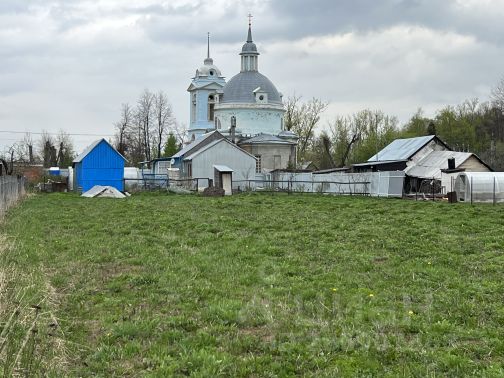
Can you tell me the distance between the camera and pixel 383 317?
7.47 metres

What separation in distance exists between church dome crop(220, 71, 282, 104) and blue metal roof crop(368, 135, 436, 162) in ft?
52.3

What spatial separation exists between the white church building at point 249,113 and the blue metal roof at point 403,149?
11241 mm

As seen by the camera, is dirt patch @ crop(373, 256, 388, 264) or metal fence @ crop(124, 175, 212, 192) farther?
metal fence @ crop(124, 175, 212, 192)

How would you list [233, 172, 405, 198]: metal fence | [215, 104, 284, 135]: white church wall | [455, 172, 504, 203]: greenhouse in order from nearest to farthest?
[455, 172, 504, 203]: greenhouse
[233, 172, 405, 198]: metal fence
[215, 104, 284, 135]: white church wall

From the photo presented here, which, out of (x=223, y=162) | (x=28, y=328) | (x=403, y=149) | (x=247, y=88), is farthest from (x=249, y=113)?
(x=28, y=328)

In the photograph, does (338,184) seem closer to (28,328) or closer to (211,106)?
(211,106)

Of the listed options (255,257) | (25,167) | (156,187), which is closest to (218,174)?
(156,187)

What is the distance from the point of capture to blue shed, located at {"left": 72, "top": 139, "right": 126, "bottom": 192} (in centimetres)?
4562

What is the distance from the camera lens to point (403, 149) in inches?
1898

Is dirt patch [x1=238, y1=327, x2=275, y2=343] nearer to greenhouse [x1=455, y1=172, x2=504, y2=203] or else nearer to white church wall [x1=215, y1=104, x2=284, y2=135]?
greenhouse [x1=455, y1=172, x2=504, y2=203]

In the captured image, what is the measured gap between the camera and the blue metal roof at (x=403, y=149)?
1818 inches

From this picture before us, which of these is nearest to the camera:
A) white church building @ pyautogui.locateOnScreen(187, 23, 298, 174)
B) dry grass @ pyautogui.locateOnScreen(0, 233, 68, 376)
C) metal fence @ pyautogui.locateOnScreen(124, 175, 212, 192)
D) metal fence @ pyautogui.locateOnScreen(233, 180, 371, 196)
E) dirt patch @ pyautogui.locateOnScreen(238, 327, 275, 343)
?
dry grass @ pyautogui.locateOnScreen(0, 233, 68, 376)

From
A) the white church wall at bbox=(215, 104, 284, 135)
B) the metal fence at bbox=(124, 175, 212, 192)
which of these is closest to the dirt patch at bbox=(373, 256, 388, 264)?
the metal fence at bbox=(124, 175, 212, 192)

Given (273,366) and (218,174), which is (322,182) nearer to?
(218,174)
